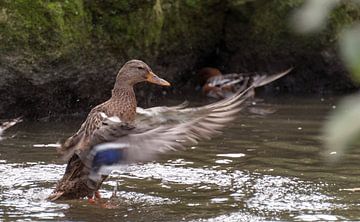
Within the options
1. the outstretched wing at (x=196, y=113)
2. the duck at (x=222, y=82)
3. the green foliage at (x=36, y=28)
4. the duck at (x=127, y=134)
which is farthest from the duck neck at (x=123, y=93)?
the duck at (x=222, y=82)

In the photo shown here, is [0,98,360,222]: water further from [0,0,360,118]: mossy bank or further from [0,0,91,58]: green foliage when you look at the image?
[0,0,91,58]: green foliage

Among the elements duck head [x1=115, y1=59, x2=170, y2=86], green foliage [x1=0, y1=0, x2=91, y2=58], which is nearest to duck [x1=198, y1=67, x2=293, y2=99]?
green foliage [x1=0, y1=0, x2=91, y2=58]

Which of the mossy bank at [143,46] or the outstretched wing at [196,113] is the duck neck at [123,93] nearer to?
the outstretched wing at [196,113]

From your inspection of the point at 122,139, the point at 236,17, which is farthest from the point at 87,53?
the point at 122,139

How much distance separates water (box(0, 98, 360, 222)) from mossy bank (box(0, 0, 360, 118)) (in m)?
0.58

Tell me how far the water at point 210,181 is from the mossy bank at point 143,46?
576 mm

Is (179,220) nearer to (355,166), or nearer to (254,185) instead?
(254,185)

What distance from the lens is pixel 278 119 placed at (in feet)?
28.6

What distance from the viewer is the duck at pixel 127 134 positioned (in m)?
4.25

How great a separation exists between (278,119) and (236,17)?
250cm

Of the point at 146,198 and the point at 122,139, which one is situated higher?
the point at 122,139

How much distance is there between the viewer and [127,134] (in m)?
4.43

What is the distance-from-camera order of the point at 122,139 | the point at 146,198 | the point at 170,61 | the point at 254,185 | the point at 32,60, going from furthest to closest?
1. the point at 170,61
2. the point at 32,60
3. the point at 254,185
4. the point at 146,198
5. the point at 122,139

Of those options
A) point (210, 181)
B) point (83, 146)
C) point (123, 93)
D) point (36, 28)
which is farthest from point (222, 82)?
point (83, 146)
